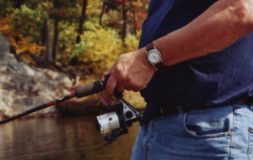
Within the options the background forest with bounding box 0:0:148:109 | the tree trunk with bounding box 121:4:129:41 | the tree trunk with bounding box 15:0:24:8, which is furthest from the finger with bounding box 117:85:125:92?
the tree trunk with bounding box 121:4:129:41

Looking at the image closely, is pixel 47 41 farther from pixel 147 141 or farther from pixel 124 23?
pixel 147 141

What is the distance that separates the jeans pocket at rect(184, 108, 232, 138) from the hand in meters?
0.22

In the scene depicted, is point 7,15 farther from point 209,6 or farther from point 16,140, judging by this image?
point 209,6

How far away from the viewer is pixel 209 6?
7.06ft

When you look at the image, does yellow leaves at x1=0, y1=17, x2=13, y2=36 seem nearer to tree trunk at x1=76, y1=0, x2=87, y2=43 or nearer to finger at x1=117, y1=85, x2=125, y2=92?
tree trunk at x1=76, y1=0, x2=87, y2=43

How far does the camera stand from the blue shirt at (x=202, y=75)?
209 cm

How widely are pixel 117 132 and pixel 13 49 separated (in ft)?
73.8

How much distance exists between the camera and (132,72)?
6.86 ft

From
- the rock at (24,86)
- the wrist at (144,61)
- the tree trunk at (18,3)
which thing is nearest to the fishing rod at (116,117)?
the wrist at (144,61)

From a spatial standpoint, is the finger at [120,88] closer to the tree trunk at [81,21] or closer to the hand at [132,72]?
the hand at [132,72]

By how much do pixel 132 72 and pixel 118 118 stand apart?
312 mm

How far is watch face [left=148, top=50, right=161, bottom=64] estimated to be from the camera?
2076 mm

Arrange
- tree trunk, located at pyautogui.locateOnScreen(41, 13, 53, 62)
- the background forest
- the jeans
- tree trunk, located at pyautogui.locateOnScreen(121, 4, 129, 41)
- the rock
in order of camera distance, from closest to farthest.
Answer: the jeans, the rock, the background forest, tree trunk, located at pyautogui.locateOnScreen(41, 13, 53, 62), tree trunk, located at pyautogui.locateOnScreen(121, 4, 129, 41)

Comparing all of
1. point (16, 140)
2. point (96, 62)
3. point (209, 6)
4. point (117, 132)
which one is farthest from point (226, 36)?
point (96, 62)
